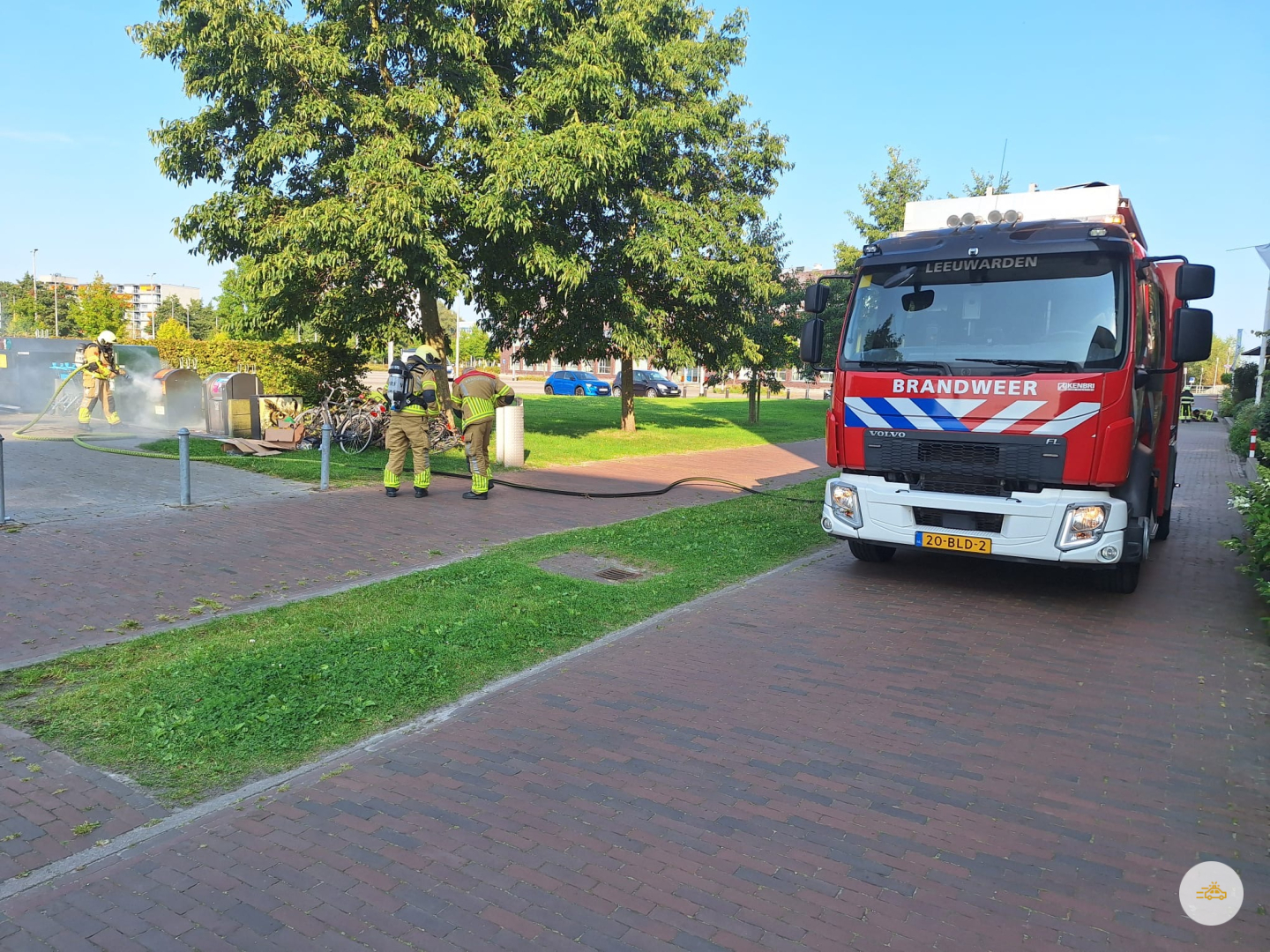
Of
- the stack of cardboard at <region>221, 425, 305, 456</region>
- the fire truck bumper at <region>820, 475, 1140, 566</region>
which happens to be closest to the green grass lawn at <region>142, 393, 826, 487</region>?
the stack of cardboard at <region>221, 425, 305, 456</region>

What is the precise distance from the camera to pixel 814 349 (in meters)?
8.20

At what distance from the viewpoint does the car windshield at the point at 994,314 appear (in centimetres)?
678

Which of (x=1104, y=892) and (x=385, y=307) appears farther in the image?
(x=385, y=307)

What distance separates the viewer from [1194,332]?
22.6 feet

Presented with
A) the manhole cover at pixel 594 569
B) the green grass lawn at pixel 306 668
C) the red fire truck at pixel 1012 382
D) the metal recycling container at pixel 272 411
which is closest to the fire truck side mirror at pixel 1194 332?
the red fire truck at pixel 1012 382

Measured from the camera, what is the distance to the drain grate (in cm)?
810

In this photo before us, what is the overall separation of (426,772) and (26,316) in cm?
6731

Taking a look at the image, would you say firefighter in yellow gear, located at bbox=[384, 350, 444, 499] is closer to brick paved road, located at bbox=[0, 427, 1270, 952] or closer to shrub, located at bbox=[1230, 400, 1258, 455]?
brick paved road, located at bbox=[0, 427, 1270, 952]

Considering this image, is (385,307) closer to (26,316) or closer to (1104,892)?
(1104,892)

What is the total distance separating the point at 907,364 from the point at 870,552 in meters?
2.16

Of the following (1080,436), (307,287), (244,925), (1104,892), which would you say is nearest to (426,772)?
(244,925)

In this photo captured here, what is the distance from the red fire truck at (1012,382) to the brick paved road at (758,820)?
1164 mm

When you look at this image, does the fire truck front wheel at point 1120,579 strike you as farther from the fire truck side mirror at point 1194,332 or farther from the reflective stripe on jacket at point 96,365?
the reflective stripe on jacket at point 96,365

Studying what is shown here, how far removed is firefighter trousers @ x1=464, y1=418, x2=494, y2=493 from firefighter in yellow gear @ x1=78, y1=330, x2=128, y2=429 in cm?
868
